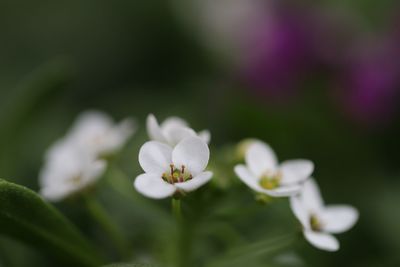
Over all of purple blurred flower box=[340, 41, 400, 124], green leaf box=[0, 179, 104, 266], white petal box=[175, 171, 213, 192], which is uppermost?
purple blurred flower box=[340, 41, 400, 124]

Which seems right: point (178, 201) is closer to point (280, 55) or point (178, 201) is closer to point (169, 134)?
point (169, 134)

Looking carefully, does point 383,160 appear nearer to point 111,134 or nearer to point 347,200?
point 347,200

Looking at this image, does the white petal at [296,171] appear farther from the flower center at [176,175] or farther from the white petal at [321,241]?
the flower center at [176,175]

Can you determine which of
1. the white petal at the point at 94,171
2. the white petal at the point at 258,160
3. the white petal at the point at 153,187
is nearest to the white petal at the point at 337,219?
the white petal at the point at 258,160

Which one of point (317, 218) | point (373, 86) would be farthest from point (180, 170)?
point (373, 86)

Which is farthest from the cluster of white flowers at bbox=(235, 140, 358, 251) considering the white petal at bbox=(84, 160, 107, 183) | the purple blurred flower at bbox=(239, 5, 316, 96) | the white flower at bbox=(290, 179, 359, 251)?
the purple blurred flower at bbox=(239, 5, 316, 96)

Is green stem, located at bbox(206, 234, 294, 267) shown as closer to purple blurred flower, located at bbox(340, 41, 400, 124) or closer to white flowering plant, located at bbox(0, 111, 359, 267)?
white flowering plant, located at bbox(0, 111, 359, 267)

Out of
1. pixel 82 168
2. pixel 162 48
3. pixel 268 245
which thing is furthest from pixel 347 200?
pixel 162 48

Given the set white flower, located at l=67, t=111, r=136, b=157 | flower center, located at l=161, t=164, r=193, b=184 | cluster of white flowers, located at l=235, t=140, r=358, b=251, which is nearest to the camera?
flower center, located at l=161, t=164, r=193, b=184
